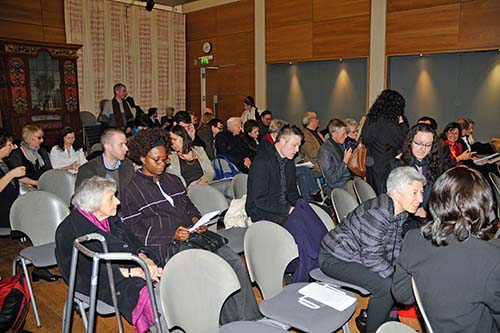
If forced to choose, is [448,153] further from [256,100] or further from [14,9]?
[14,9]

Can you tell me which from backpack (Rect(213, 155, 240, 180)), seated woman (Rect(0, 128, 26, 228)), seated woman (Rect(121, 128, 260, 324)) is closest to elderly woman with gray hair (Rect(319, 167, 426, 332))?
seated woman (Rect(121, 128, 260, 324))

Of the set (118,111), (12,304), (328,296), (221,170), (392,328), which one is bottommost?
(12,304)

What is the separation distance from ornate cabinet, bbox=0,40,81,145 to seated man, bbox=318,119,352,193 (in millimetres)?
6122

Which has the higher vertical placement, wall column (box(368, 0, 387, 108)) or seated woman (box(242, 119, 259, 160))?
wall column (box(368, 0, 387, 108))

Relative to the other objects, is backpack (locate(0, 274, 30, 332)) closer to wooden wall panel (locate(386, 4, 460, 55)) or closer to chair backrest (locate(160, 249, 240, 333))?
Result: chair backrest (locate(160, 249, 240, 333))

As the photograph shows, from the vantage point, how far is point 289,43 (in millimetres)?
9695

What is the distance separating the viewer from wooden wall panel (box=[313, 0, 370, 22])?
8305 millimetres

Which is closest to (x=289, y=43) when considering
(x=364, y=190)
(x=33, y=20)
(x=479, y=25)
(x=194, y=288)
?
(x=479, y=25)

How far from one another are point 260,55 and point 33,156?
6.54m

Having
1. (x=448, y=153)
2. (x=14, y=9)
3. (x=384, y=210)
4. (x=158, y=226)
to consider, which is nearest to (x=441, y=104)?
(x=448, y=153)

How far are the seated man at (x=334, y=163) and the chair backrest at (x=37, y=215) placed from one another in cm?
285

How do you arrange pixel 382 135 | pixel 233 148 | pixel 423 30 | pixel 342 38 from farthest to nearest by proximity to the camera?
pixel 342 38, pixel 423 30, pixel 233 148, pixel 382 135

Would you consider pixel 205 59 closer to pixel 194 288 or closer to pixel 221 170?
pixel 221 170

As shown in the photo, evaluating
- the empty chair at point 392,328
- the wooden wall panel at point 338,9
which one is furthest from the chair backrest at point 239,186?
the wooden wall panel at point 338,9
